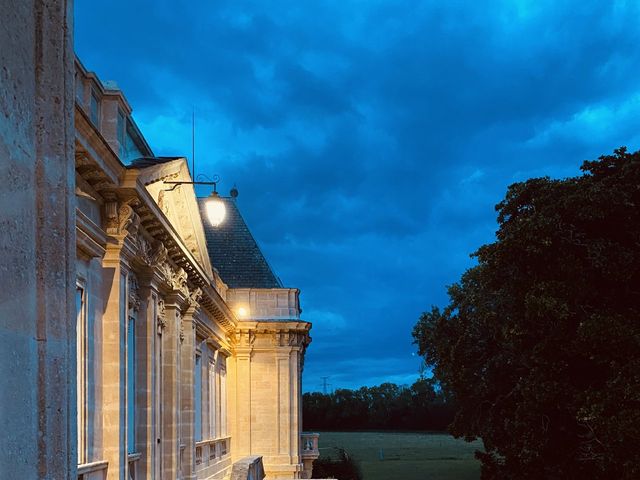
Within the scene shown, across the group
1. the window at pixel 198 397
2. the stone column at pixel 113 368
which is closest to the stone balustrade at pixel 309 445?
the window at pixel 198 397

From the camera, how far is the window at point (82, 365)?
12367 millimetres

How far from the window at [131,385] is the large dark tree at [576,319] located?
9340mm

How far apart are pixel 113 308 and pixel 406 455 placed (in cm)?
8816

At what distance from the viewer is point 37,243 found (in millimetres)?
4766

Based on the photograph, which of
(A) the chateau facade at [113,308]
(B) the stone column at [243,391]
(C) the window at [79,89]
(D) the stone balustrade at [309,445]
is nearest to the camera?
(A) the chateau facade at [113,308]

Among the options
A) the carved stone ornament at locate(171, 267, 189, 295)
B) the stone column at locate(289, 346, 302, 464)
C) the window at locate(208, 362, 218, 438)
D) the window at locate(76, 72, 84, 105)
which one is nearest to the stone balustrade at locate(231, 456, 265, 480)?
the carved stone ornament at locate(171, 267, 189, 295)

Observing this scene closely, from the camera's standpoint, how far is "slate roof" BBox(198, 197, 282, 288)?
35625mm

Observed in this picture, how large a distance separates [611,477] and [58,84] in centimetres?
1917

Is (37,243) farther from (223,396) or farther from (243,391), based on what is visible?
(243,391)

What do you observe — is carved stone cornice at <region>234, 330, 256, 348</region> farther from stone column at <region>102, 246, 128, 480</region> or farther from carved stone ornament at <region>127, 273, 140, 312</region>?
stone column at <region>102, 246, 128, 480</region>

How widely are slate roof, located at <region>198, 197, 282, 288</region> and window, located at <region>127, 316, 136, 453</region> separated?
19087 mm

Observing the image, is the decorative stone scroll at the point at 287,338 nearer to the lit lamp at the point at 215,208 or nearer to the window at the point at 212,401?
the window at the point at 212,401

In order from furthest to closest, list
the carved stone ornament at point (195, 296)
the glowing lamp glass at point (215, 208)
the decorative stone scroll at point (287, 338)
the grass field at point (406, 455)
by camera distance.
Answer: the grass field at point (406, 455), the decorative stone scroll at point (287, 338), the carved stone ornament at point (195, 296), the glowing lamp glass at point (215, 208)

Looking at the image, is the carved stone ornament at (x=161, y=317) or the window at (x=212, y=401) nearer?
the carved stone ornament at (x=161, y=317)
